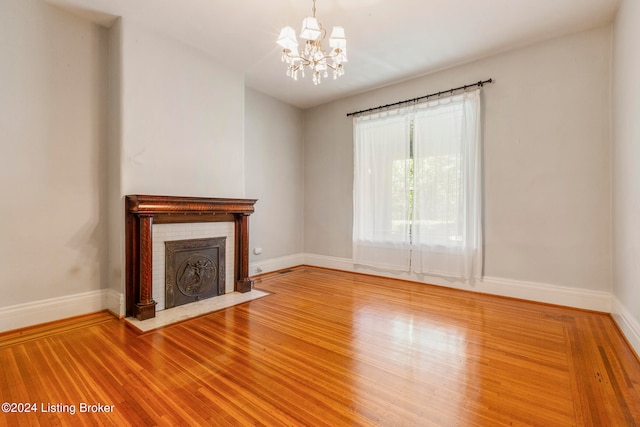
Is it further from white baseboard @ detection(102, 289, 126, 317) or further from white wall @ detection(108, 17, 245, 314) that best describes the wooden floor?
white wall @ detection(108, 17, 245, 314)

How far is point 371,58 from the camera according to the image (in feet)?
12.0

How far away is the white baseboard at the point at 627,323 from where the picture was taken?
2139mm

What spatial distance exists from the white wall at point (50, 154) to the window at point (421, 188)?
134 inches

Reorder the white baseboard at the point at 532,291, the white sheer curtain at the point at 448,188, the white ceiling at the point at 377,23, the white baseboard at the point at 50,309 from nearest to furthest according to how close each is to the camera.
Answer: the white baseboard at the point at 50,309 → the white ceiling at the point at 377,23 → the white baseboard at the point at 532,291 → the white sheer curtain at the point at 448,188

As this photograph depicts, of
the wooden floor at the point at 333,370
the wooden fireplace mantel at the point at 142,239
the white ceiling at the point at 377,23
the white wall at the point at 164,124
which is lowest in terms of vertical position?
the wooden floor at the point at 333,370

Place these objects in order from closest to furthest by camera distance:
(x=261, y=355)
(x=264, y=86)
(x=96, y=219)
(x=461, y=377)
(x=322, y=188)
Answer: (x=461, y=377) < (x=261, y=355) < (x=96, y=219) < (x=264, y=86) < (x=322, y=188)

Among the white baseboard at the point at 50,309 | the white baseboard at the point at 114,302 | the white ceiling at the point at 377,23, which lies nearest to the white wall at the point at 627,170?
the white ceiling at the point at 377,23

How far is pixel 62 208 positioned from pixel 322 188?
3.58 meters

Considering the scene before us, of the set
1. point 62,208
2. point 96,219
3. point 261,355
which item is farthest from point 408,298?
point 62,208

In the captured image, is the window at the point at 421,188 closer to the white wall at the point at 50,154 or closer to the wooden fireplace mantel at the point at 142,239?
the wooden fireplace mantel at the point at 142,239

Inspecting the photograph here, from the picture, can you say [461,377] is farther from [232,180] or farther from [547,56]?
[547,56]

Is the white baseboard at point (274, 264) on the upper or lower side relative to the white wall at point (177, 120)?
lower

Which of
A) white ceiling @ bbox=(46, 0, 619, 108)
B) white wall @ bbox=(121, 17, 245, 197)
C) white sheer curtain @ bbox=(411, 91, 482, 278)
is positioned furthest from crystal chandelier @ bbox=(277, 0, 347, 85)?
white sheer curtain @ bbox=(411, 91, 482, 278)

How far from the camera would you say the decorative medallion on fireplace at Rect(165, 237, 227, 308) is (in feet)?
10.2
